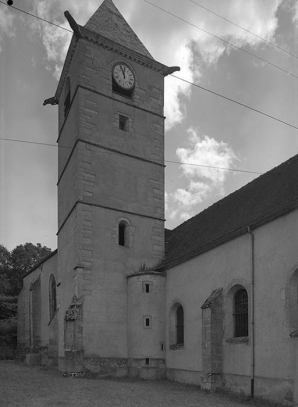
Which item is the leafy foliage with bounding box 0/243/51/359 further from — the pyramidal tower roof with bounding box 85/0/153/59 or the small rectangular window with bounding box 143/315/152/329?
the pyramidal tower roof with bounding box 85/0/153/59

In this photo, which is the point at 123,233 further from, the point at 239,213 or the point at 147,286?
the point at 239,213

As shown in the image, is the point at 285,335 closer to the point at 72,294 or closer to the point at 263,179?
the point at 263,179

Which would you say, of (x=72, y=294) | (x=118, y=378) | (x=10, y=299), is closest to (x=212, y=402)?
(x=118, y=378)

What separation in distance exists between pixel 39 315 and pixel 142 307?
1339 cm

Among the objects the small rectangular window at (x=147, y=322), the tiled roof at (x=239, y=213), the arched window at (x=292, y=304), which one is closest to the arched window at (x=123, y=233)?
the tiled roof at (x=239, y=213)

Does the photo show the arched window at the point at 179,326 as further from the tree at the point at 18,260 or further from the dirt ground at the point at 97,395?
the tree at the point at 18,260

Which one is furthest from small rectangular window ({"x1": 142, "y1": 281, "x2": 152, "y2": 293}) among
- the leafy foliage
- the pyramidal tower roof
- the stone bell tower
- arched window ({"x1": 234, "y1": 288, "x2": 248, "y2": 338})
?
the leafy foliage

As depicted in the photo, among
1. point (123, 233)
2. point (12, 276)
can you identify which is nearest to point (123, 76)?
point (123, 233)

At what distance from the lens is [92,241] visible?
22.3 metres

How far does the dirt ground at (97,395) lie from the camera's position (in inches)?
498

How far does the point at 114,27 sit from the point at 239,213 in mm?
14913

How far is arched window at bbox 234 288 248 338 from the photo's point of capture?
16861 mm

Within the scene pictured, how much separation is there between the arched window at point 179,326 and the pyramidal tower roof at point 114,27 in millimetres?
15111

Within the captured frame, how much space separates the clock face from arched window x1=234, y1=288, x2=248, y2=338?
45.5 feet
